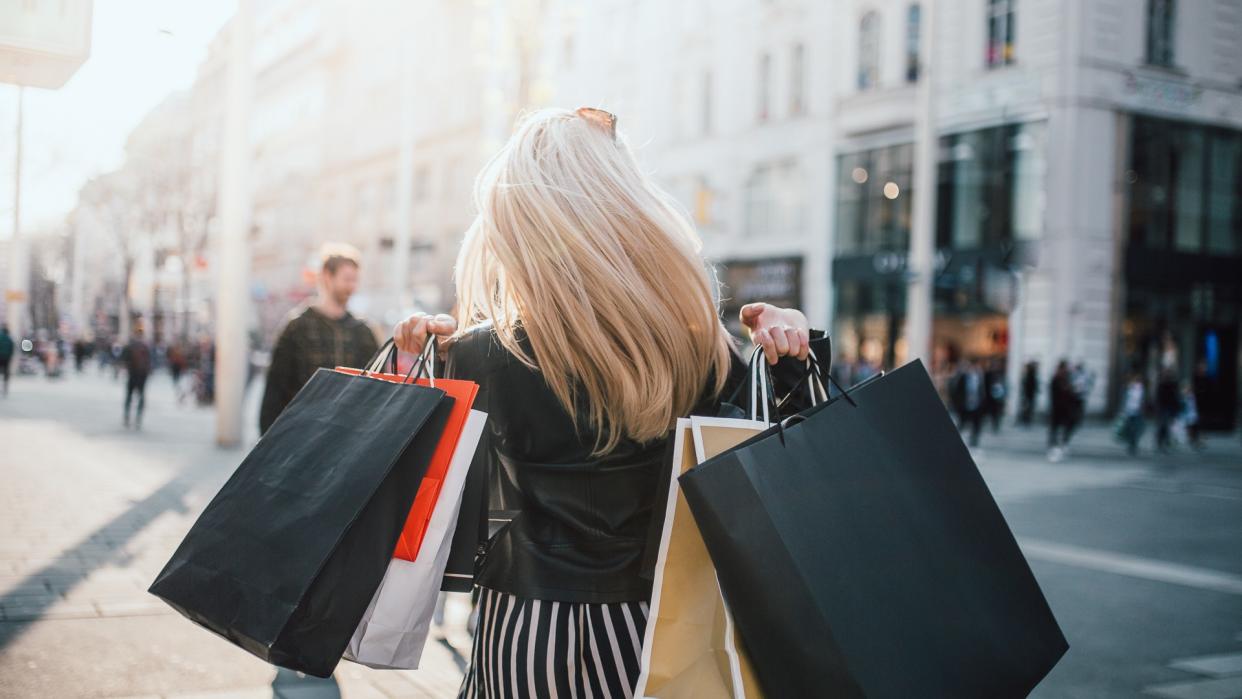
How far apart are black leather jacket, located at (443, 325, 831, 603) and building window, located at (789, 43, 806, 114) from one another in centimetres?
2875

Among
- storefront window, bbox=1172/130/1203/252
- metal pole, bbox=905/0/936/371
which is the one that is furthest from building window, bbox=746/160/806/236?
metal pole, bbox=905/0/936/371

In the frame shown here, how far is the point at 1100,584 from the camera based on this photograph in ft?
22.0

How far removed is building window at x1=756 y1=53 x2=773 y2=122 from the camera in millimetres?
30422

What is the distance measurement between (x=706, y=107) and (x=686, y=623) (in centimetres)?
3208

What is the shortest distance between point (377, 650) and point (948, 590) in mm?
968

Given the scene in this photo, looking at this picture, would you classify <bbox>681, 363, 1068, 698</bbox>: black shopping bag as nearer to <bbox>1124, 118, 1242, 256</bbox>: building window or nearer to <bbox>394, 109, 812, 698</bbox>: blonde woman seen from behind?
<bbox>394, 109, 812, 698</bbox>: blonde woman seen from behind

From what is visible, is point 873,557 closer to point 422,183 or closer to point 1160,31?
point 1160,31

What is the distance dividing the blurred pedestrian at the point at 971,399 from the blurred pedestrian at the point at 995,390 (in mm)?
963

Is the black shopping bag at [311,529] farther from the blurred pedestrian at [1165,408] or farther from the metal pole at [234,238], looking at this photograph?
the blurred pedestrian at [1165,408]

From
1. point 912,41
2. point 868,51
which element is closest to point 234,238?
point 912,41

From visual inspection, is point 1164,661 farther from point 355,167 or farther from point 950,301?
point 355,167

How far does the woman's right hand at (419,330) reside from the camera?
2.08m

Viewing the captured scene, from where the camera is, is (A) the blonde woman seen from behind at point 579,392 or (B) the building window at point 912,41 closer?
(A) the blonde woman seen from behind at point 579,392

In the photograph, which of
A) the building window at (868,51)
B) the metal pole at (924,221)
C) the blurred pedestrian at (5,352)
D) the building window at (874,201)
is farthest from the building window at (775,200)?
the blurred pedestrian at (5,352)
